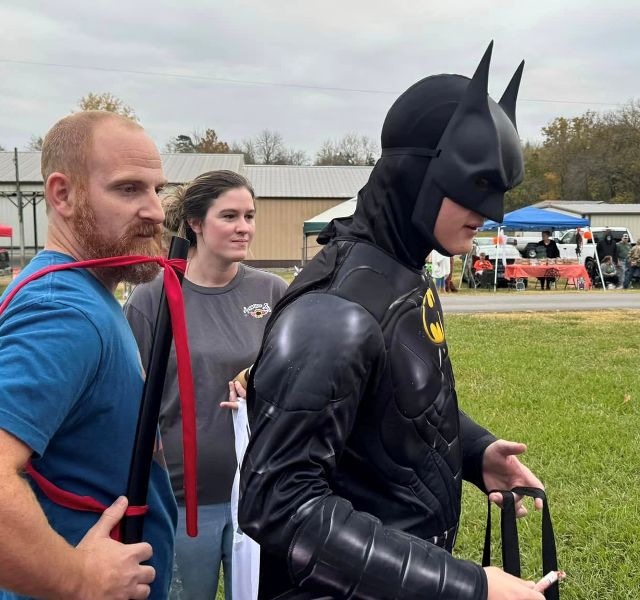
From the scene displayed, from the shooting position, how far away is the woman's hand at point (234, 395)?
2.55m

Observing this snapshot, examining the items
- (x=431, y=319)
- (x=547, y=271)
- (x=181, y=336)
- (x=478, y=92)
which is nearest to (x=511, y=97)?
(x=478, y=92)

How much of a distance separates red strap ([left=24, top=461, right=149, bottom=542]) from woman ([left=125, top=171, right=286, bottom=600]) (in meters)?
1.14

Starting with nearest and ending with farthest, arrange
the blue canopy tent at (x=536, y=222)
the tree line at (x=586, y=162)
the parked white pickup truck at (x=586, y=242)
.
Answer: the blue canopy tent at (x=536, y=222), the parked white pickup truck at (x=586, y=242), the tree line at (x=586, y=162)

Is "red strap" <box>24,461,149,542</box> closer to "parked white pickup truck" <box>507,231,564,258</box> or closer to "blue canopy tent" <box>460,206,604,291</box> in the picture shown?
"blue canopy tent" <box>460,206,604,291</box>

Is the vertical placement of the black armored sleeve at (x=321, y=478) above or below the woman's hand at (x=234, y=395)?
above

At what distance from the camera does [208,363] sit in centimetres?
267

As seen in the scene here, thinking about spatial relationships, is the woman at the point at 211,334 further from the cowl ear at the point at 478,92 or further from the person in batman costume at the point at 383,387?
the cowl ear at the point at 478,92

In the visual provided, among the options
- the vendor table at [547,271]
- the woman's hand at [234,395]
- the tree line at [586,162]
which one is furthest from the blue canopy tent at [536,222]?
the tree line at [586,162]

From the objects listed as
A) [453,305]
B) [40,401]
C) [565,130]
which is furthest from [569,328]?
[565,130]

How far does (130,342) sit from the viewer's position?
1544 mm

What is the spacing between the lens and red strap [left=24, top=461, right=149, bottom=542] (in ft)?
4.38

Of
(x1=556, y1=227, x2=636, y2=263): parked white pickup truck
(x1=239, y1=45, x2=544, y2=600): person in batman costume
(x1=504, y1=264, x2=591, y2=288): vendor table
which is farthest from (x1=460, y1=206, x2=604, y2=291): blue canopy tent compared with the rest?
(x1=239, y1=45, x2=544, y2=600): person in batman costume

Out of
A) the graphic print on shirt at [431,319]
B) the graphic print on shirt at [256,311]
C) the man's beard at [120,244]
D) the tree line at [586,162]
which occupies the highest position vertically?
the tree line at [586,162]

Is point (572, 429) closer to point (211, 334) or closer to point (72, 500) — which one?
point (211, 334)
